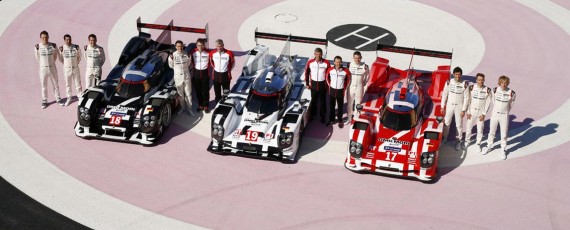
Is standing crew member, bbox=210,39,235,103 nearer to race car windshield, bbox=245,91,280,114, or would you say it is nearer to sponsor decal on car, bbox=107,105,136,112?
race car windshield, bbox=245,91,280,114

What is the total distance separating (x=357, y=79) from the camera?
17.1 metres

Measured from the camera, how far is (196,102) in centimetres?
1875

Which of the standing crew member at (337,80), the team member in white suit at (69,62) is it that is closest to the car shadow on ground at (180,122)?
the team member in white suit at (69,62)

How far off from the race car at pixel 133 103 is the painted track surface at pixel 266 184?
0.34m

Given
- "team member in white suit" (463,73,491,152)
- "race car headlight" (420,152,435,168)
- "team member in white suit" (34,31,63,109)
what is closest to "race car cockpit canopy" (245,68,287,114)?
"race car headlight" (420,152,435,168)

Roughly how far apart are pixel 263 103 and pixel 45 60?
584 centimetres

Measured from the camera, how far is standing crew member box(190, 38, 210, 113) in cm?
1759

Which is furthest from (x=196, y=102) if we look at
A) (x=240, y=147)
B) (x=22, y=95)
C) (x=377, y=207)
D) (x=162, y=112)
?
(x=377, y=207)

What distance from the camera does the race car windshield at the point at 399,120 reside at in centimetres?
1598

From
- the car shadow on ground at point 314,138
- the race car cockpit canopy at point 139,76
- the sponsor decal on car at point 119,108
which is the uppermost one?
the race car cockpit canopy at point 139,76

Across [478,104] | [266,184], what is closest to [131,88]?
[266,184]

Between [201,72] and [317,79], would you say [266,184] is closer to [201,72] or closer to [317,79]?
[317,79]

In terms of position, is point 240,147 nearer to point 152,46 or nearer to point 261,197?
point 261,197

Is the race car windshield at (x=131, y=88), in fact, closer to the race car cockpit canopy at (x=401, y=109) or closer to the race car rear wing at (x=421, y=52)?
the race car cockpit canopy at (x=401, y=109)
